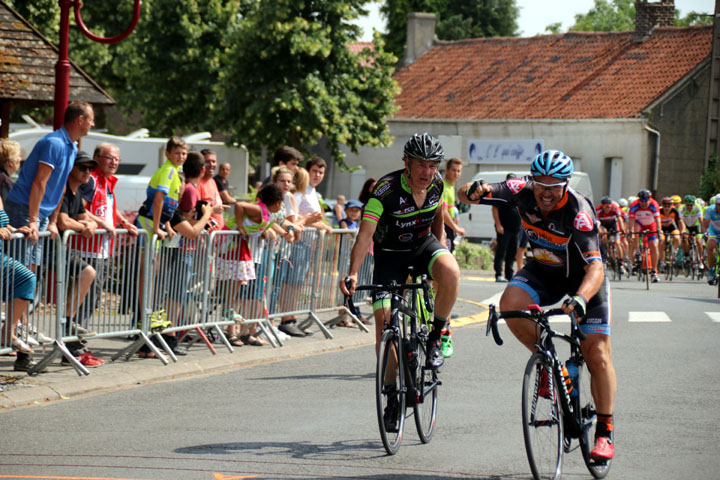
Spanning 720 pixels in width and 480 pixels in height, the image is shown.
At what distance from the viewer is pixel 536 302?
7027 millimetres

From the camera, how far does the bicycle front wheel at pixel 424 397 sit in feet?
24.9

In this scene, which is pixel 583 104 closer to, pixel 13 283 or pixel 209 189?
pixel 209 189

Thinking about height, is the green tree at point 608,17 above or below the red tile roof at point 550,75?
above

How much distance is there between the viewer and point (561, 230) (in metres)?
6.88

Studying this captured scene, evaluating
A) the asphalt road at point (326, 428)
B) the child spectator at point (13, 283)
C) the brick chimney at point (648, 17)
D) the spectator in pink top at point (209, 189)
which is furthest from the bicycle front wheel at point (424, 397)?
the brick chimney at point (648, 17)

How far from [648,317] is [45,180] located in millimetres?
9942

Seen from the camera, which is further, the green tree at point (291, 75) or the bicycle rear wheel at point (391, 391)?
the green tree at point (291, 75)

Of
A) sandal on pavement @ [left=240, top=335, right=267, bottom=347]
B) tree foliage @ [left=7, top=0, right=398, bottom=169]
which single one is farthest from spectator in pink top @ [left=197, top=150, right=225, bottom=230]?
tree foliage @ [left=7, top=0, right=398, bottom=169]

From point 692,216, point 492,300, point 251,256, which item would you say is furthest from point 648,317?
point 692,216

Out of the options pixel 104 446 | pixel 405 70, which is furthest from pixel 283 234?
pixel 405 70

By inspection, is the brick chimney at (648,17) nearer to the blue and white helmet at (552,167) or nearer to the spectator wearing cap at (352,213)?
the spectator wearing cap at (352,213)

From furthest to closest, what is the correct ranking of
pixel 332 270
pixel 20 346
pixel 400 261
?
pixel 332 270, pixel 20 346, pixel 400 261

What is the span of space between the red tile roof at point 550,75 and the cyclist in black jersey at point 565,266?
121 feet

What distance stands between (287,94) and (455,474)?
30887mm
